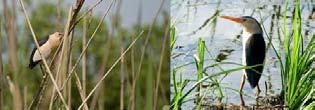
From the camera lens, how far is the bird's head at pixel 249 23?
238 centimetres

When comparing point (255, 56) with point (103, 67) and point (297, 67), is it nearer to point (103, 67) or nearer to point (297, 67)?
point (297, 67)

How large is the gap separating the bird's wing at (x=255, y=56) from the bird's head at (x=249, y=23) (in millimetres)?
23

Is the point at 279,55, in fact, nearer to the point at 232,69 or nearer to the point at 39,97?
the point at 232,69

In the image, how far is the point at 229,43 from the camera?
2.40m

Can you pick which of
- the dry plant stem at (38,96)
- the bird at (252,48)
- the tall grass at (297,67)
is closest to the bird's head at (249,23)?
the bird at (252,48)

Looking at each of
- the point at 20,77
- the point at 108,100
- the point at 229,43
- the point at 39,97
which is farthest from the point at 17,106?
the point at 108,100

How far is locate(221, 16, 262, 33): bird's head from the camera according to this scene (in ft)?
7.80

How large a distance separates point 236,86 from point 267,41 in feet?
0.70

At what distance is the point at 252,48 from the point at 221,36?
0.13 m

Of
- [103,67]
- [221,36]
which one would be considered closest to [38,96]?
[103,67]

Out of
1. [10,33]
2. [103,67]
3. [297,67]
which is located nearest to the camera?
[10,33]

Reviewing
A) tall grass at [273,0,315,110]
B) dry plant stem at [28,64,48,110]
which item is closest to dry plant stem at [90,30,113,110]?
dry plant stem at [28,64,48,110]

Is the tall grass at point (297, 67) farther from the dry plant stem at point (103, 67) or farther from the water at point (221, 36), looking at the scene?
the dry plant stem at point (103, 67)

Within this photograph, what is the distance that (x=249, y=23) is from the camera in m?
2.39
